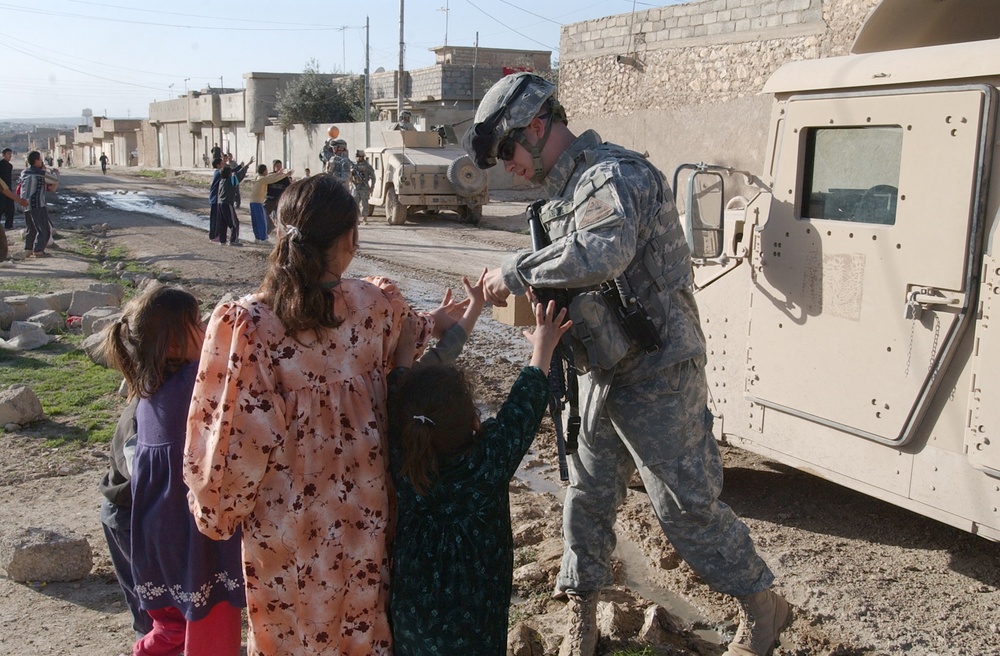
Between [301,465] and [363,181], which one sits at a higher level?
[363,181]

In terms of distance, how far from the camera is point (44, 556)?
3.72 meters

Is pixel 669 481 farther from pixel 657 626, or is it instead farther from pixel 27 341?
pixel 27 341

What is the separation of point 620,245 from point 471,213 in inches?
640

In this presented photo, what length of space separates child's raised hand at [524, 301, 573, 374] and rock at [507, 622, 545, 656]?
1.09m

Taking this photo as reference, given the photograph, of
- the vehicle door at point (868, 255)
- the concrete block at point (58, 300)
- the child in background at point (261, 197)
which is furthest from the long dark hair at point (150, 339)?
the child in background at point (261, 197)

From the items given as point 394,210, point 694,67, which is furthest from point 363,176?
point 694,67

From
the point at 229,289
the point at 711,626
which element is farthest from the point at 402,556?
the point at 229,289

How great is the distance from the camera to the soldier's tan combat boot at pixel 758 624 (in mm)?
2957

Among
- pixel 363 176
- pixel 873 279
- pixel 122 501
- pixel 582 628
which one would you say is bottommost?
pixel 582 628

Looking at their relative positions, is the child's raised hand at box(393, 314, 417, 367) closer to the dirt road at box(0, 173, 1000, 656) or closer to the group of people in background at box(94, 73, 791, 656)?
the group of people in background at box(94, 73, 791, 656)

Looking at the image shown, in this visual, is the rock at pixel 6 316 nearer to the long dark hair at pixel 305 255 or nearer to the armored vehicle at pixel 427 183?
the long dark hair at pixel 305 255

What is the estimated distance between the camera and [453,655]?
2.36 metres

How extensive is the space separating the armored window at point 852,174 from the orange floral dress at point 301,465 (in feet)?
6.47

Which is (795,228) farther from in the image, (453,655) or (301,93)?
(301,93)
